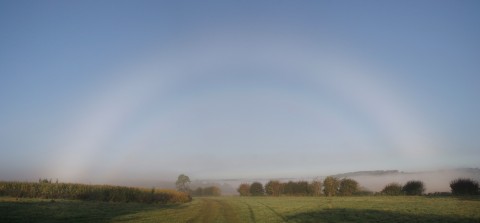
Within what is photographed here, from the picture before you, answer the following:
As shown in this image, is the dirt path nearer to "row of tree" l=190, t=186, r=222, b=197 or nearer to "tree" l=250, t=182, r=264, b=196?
"tree" l=250, t=182, r=264, b=196

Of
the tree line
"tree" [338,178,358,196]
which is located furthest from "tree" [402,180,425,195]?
"tree" [338,178,358,196]

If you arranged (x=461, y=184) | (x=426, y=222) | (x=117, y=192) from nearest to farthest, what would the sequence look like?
(x=426, y=222)
(x=117, y=192)
(x=461, y=184)

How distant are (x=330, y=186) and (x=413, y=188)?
23.3 meters

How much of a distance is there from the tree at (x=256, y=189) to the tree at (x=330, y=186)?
35641 mm

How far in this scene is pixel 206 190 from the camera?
17462 cm

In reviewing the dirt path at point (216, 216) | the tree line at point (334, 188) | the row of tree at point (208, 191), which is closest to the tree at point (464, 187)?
the tree line at point (334, 188)

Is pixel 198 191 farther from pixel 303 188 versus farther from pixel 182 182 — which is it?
pixel 303 188

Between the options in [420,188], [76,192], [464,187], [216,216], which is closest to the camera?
[216,216]

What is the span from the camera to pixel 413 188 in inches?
3356

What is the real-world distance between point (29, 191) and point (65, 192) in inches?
208

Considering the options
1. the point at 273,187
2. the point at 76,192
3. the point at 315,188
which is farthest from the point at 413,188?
the point at 76,192

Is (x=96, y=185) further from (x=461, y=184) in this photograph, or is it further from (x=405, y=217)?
(x=461, y=184)

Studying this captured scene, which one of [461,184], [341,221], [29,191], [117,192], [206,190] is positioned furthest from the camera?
[206,190]

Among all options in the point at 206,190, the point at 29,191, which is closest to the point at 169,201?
the point at 29,191
